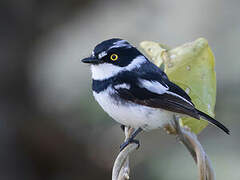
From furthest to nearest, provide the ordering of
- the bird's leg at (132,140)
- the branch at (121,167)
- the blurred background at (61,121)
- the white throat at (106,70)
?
the blurred background at (61,121), the white throat at (106,70), the bird's leg at (132,140), the branch at (121,167)

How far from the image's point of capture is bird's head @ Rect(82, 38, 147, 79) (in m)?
2.66

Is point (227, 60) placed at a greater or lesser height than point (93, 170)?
greater

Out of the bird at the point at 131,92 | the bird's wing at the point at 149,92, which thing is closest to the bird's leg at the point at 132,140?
the bird at the point at 131,92

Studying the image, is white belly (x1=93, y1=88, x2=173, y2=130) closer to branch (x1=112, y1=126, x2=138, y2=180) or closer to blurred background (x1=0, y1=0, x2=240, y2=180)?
branch (x1=112, y1=126, x2=138, y2=180)

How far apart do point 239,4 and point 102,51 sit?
5205 mm

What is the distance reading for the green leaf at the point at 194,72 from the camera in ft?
8.48

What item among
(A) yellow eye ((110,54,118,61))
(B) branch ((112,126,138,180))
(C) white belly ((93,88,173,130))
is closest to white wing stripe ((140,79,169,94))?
(C) white belly ((93,88,173,130))

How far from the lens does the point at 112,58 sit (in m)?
2.76

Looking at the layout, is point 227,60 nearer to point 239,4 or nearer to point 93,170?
point 239,4

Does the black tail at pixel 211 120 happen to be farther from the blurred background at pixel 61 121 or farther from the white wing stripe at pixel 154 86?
the blurred background at pixel 61 121

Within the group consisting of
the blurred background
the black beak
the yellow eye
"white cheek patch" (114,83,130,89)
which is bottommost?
the blurred background

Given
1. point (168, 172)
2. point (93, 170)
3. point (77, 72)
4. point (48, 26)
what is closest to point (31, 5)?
point (48, 26)

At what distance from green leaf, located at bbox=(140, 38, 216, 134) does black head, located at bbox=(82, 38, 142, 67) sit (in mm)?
215

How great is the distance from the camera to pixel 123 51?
9.08 feet
